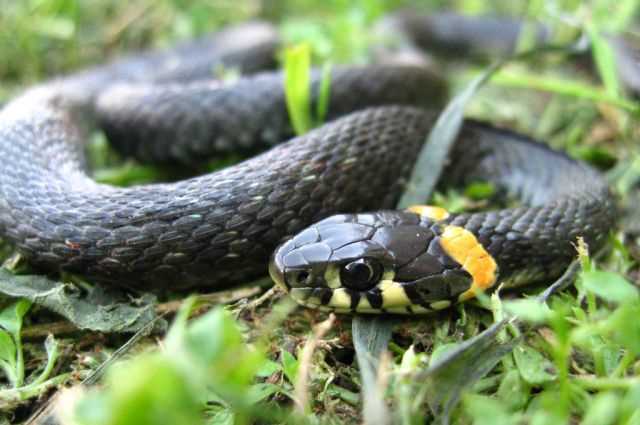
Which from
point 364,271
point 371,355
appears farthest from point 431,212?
point 371,355

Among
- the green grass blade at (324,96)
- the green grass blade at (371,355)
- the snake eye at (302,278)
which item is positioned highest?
the green grass blade at (324,96)

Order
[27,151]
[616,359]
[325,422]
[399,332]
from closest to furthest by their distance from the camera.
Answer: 1. [325,422]
2. [616,359]
3. [399,332]
4. [27,151]

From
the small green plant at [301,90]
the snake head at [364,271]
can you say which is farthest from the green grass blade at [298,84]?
the snake head at [364,271]

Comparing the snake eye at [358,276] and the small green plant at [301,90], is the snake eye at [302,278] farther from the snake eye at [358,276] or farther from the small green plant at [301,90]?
the small green plant at [301,90]

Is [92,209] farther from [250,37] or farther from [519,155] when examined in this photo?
[250,37]

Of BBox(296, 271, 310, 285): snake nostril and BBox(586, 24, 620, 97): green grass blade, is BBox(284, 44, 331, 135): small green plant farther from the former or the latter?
BBox(586, 24, 620, 97): green grass blade

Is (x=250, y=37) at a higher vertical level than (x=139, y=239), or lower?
higher

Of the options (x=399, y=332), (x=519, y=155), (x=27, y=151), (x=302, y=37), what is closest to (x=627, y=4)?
(x=519, y=155)
